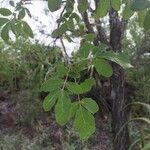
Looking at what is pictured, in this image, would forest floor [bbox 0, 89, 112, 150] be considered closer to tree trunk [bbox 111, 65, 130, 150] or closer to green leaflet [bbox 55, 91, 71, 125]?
tree trunk [bbox 111, 65, 130, 150]

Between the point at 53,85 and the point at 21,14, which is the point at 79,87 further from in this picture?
the point at 21,14

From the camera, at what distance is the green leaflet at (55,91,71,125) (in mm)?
907

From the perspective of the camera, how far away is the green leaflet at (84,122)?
91 cm

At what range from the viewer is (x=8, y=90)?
226 inches

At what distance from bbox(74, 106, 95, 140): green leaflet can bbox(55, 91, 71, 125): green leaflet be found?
0.07 feet

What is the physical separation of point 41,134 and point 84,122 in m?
4.08

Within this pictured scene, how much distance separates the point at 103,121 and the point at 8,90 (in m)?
1.21

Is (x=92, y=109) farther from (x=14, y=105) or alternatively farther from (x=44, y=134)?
A: (x=14, y=105)

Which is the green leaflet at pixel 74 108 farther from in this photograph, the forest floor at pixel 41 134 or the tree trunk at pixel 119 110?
the forest floor at pixel 41 134

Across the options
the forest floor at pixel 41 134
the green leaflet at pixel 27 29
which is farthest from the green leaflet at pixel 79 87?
the forest floor at pixel 41 134

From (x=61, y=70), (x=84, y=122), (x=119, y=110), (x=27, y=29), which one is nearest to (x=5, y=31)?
(x=27, y=29)

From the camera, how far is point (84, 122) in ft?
3.00

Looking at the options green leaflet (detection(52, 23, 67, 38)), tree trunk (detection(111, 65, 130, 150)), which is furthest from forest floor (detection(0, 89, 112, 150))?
green leaflet (detection(52, 23, 67, 38))

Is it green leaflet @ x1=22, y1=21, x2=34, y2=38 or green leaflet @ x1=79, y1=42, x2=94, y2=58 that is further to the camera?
green leaflet @ x1=22, y1=21, x2=34, y2=38
